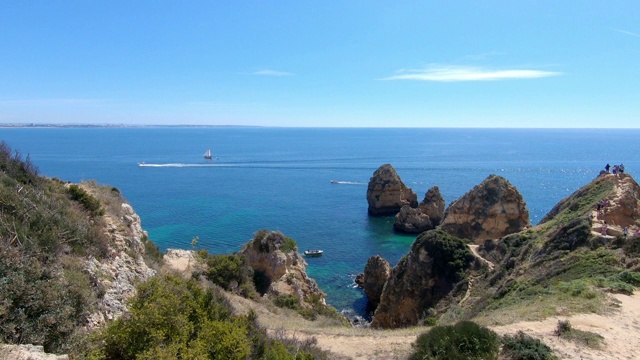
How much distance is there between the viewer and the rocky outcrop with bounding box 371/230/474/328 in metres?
27.7

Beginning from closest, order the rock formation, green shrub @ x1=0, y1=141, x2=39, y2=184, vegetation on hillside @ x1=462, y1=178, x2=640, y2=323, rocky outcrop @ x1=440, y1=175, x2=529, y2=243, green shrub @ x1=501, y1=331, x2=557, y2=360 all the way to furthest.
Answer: green shrub @ x1=501, y1=331, x2=557, y2=360, green shrub @ x1=0, y1=141, x2=39, y2=184, vegetation on hillside @ x1=462, y1=178, x2=640, y2=323, the rock formation, rocky outcrop @ x1=440, y1=175, x2=529, y2=243

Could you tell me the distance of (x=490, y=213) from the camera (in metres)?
44.2

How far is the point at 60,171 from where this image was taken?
287 feet

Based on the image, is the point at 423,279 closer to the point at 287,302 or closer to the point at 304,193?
the point at 287,302

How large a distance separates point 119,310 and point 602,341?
45.6 ft

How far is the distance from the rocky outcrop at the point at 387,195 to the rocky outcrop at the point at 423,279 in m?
35.6

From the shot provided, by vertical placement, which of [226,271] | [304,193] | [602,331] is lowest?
[304,193]

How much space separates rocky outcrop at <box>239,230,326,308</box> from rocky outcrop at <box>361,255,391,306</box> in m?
8.02

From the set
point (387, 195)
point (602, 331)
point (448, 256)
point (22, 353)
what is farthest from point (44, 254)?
point (387, 195)

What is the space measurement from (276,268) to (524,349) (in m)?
19.6

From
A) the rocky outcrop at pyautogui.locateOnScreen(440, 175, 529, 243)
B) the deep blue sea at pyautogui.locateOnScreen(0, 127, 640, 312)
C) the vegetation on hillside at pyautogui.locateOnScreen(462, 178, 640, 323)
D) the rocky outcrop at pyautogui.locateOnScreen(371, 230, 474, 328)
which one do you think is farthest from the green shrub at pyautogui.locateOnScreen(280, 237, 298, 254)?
the rocky outcrop at pyautogui.locateOnScreen(440, 175, 529, 243)

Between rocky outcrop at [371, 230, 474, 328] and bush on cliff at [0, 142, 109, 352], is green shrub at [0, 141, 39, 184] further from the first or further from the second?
rocky outcrop at [371, 230, 474, 328]

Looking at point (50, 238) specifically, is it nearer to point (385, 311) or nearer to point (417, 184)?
point (385, 311)

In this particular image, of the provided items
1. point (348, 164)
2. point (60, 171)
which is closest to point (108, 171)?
point (60, 171)
